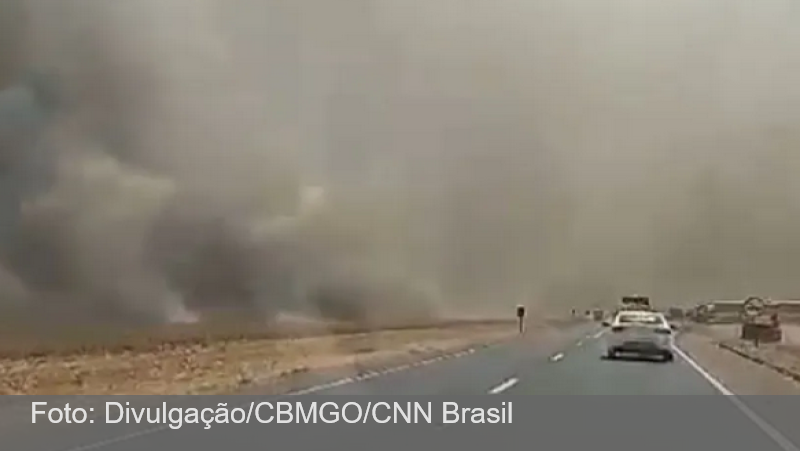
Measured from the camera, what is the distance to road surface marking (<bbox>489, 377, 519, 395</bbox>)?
72.8 feet

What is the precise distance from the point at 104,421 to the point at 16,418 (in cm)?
184

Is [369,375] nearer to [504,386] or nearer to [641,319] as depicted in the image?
[504,386]

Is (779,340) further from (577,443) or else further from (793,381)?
(577,443)

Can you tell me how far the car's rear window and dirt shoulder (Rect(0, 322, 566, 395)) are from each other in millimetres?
7227

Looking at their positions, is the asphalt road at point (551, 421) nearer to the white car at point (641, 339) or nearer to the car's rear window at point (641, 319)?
the white car at point (641, 339)

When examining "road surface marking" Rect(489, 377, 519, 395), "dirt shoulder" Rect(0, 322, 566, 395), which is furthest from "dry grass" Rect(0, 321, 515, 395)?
"road surface marking" Rect(489, 377, 519, 395)

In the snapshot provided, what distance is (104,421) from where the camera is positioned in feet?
53.2

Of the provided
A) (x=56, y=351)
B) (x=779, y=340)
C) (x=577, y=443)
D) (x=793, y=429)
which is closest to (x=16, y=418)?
(x=577, y=443)

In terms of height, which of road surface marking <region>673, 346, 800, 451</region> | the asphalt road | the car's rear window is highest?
the car's rear window

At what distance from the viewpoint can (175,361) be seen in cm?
3538

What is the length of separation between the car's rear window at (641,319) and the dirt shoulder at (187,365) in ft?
23.7

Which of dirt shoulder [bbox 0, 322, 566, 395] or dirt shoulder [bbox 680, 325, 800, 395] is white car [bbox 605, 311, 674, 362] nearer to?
dirt shoulder [bbox 680, 325, 800, 395]

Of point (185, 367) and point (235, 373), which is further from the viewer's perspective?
point (185, 367)

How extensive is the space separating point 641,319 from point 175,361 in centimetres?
1467
